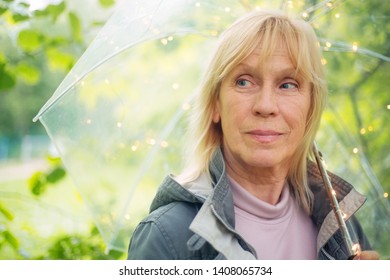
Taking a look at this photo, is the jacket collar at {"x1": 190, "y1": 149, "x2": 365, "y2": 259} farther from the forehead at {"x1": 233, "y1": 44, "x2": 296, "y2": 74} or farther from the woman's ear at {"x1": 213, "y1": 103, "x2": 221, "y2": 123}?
the forehead at {"x1": 233, "y1": 44, "x2": 296, "y2": 74}

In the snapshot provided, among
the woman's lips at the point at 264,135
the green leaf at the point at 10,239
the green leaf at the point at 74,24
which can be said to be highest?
the woman's lips at the point at 264,135

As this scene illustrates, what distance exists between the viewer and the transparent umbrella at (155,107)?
5.31 feet

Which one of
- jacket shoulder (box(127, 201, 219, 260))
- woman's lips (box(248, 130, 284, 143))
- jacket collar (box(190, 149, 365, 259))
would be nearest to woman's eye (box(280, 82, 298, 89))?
woman's lips (box(248, 130, 284, 143))

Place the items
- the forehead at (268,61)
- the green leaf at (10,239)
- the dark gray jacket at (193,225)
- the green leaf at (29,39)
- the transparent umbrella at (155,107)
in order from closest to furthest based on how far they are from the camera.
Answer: the dark gray jacket at (193,225), the forehead at (268,61), the transparent umbrella at (155,107), the green leaf at (10,239), the green leaf at (29,39)

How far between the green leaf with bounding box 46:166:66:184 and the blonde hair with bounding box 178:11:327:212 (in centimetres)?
83

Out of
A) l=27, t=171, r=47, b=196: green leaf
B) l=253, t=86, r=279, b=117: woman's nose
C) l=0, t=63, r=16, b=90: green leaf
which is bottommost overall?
l=27, t=171, r=47, b=196: green leaf

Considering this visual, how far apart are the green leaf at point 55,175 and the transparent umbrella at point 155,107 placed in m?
0.25

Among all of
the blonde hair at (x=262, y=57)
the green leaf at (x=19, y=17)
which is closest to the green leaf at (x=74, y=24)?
the green leaf at (x=19, y=17)

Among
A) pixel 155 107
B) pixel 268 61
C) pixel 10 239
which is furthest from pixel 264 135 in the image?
pixel 10 239

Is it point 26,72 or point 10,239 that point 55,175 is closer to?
point 10,239

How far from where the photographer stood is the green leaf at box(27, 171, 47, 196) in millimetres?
2314

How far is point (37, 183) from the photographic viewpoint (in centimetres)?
232

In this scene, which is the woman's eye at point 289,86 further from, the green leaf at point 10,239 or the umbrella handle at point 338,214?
the green leaf at point 10,239

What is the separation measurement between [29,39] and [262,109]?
1191 millimetres
